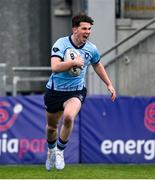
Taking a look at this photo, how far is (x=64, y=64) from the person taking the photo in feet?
32.0

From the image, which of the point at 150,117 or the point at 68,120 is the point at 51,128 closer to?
the point at 68,120

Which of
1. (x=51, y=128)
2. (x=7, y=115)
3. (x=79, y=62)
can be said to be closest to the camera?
(x=79, y=62)

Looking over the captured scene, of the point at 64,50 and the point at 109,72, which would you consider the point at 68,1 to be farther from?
the point at 64,50

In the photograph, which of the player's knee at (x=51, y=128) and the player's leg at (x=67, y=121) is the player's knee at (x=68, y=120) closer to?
the player's leg at (x=67, y=121)

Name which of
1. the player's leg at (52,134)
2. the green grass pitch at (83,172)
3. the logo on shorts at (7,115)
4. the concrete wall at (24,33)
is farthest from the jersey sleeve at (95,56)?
the concrete wall at (24,33)

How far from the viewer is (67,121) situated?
33.1 ft

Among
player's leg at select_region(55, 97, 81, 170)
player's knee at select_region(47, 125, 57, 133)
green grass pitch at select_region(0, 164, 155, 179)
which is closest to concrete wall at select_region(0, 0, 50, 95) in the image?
green grass pitch at select_region(0, 164, 155, 179)

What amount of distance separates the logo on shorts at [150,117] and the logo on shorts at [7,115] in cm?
211

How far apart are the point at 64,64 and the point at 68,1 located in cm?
884

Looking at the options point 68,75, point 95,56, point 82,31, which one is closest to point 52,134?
point 68,75

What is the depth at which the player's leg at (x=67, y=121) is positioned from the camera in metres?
9.99

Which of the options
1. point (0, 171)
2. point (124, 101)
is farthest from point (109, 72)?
point (0, 171)

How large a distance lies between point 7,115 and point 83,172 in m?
1.94

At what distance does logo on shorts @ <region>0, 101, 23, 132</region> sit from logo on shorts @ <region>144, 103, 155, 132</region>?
2.11 metres
